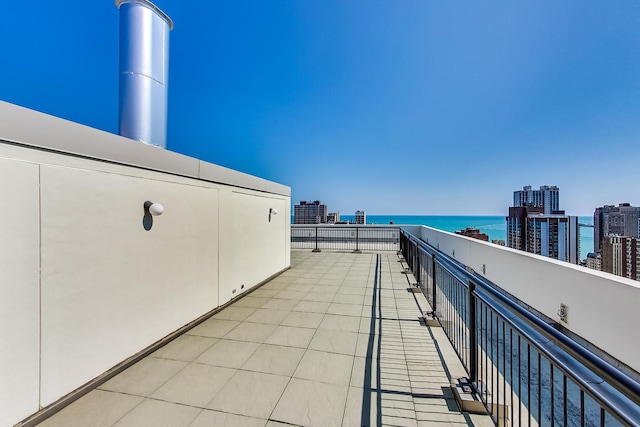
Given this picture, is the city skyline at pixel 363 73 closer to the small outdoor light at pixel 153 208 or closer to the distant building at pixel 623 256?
the small outdoor light at pixel 153 208

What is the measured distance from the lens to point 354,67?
1093 cm

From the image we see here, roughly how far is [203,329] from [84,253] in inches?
72.8

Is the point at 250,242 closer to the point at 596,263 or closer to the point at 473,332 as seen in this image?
the point at 473,332

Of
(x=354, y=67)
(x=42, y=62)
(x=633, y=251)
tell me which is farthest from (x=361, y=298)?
(x=633, y=251)

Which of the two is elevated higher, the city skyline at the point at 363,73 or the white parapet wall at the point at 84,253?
the city skyline at the point at 363,73

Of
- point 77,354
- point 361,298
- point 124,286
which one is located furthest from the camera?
point 361,298

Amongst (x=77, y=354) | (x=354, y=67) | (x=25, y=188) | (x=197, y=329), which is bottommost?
(x=197, y=329)

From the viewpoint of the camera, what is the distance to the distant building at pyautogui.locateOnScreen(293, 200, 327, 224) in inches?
1258

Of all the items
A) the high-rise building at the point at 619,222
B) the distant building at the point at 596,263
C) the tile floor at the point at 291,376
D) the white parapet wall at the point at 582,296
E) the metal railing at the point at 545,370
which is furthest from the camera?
the high-rise building at the point at 619,222

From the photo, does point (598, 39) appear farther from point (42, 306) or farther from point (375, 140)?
point (42, 306)

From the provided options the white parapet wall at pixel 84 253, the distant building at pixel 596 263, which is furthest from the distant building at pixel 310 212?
the white parapet wall at pixel 84 253

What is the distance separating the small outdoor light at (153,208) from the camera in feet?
9.12

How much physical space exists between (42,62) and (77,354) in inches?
467

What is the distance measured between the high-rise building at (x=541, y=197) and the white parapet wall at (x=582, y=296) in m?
36.1
